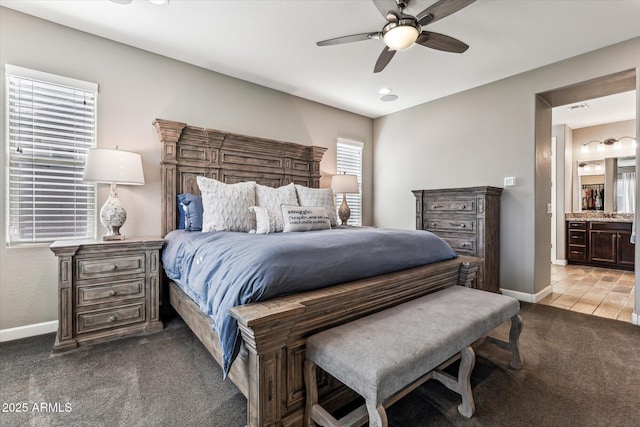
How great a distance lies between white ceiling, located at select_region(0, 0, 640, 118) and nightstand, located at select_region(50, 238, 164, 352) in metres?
1.93

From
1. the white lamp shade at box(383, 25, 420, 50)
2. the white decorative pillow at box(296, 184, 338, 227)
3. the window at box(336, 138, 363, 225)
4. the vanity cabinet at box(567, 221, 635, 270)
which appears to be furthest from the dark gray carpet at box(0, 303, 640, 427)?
the vanity cabinet at box(567, 221, 635, 270)

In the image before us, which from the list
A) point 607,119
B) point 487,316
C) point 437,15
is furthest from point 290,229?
point 607,119

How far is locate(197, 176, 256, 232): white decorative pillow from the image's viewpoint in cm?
269

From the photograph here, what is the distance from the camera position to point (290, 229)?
2.73m

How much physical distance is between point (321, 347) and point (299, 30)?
268 cm

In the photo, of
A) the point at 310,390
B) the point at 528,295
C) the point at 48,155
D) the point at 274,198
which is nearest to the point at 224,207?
the point at 274,198

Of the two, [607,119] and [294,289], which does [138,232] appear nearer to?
[294,289]

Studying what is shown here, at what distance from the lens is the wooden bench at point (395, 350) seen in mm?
1119

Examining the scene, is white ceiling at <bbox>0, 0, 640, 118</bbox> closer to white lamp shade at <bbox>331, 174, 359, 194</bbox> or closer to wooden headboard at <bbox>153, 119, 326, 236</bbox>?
wooden headboard at <bbox>153, 119, 326, 236</bbox>

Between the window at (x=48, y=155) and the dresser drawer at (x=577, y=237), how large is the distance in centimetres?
750

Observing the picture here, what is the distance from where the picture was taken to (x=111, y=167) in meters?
2.46

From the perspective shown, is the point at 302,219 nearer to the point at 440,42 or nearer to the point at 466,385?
the point at 466,385

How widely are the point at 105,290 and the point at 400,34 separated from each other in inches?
120

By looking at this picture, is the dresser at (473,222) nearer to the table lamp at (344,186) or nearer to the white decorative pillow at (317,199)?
the table lamp at (344,186)
